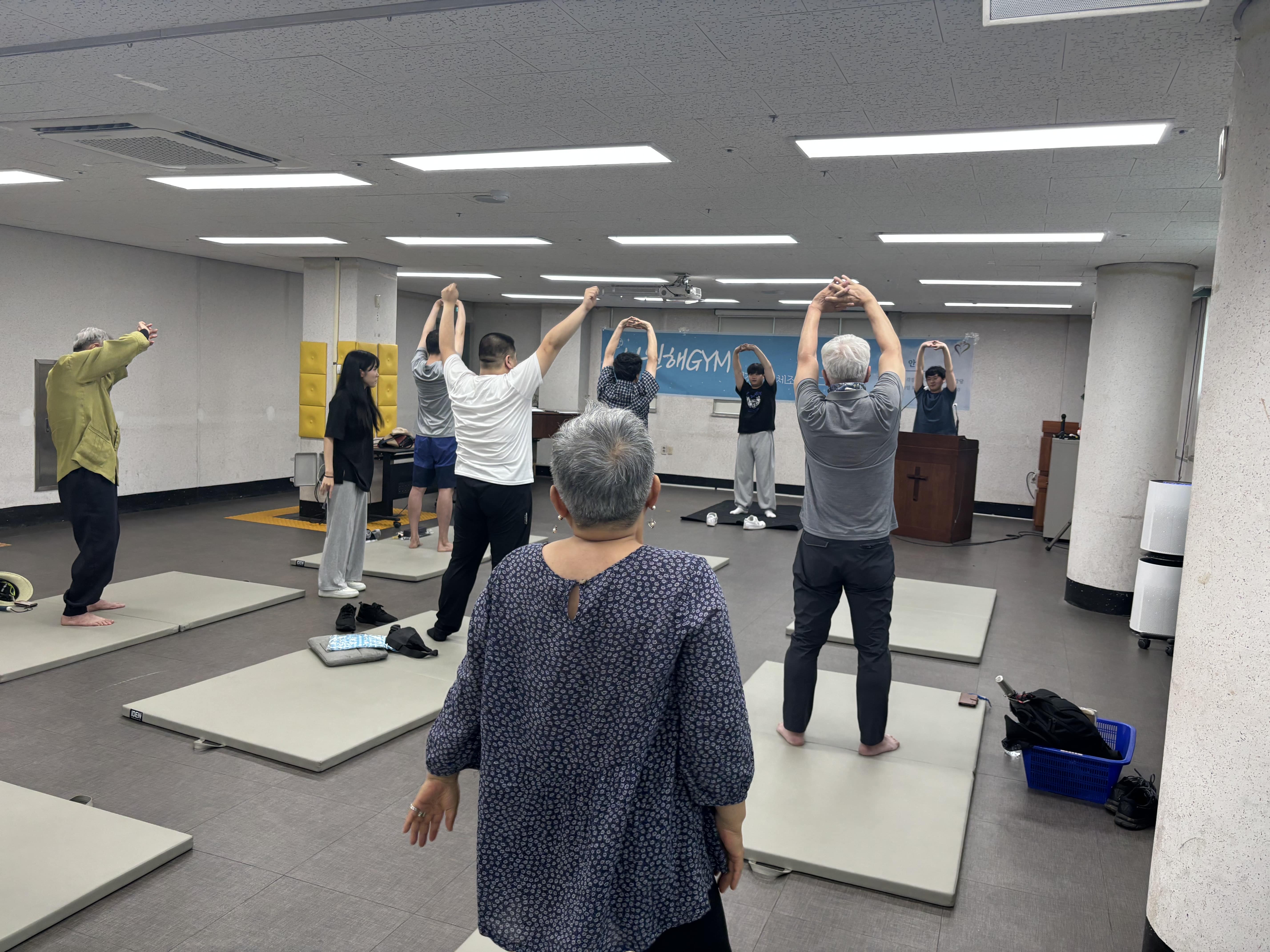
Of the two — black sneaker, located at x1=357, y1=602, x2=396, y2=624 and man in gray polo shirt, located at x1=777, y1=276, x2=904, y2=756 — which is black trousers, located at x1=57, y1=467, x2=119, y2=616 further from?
man in gray polo shirt, located at x1=777, y1=276, x2=904, y2=756

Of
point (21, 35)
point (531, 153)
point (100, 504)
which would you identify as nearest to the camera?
point (21, 35)

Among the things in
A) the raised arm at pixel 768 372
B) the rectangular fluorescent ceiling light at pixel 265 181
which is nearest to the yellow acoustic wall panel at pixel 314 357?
the rectangular fluorescent ceiling light at pixel 265 181

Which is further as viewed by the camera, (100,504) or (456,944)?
(100,504)

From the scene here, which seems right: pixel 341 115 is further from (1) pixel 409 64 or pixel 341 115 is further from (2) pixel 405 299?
(2) pixel 405 299

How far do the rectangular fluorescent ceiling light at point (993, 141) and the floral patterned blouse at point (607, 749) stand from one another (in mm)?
Result: 2701

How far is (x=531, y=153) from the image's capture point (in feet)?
13.3

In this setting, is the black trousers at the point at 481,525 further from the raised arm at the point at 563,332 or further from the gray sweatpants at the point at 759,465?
the gray sweatpants at the point at 759,465

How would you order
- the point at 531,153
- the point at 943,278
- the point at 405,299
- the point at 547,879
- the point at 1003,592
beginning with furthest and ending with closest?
the point at 405,299, the point at 943,278, the point at 1003,592, the point at 531,153, the point at 547,879

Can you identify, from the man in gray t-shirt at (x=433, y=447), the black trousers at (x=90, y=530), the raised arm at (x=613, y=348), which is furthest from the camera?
the man in gray t-shirt at (x=433, y=447)

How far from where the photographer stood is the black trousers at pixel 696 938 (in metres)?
1.49

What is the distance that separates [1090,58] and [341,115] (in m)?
2.70

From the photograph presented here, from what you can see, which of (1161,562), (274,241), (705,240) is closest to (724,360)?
(705,240)

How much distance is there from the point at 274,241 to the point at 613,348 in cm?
344

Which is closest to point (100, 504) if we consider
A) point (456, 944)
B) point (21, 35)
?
point (21, 35)
